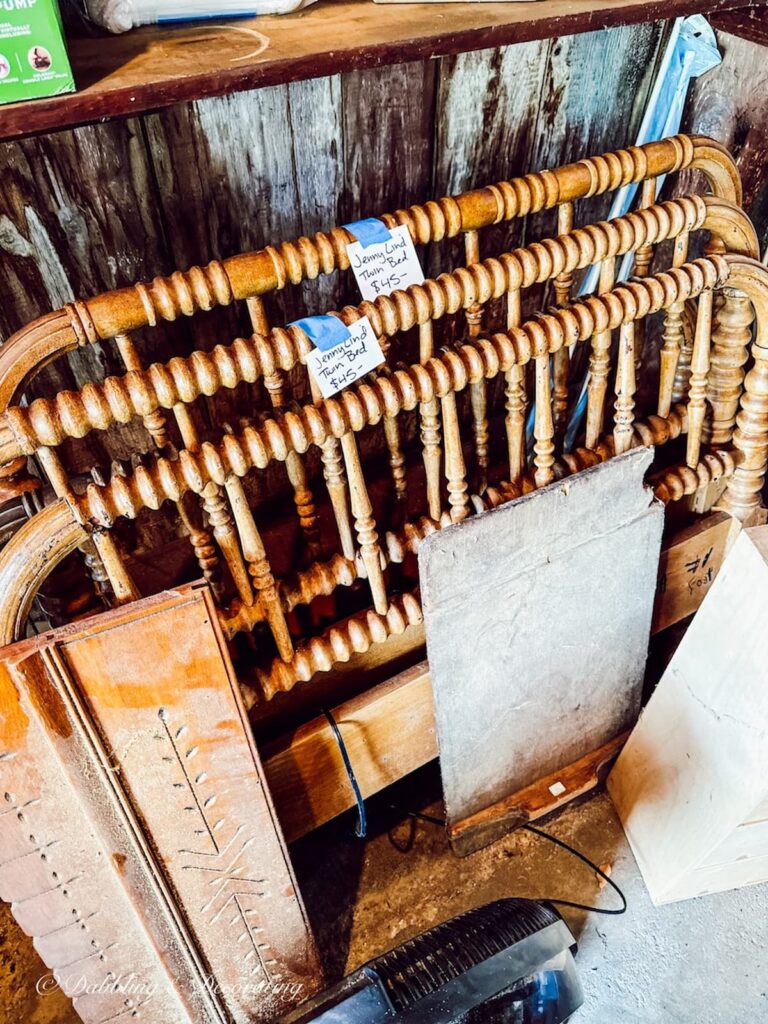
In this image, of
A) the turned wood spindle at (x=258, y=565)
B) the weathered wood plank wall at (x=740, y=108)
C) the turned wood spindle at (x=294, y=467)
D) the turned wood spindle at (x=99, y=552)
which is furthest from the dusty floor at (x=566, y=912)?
the weathered wood plank wall at (x=740, y=108)

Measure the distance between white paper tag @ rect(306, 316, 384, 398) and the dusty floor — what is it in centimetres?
102

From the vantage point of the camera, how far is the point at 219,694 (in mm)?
1015

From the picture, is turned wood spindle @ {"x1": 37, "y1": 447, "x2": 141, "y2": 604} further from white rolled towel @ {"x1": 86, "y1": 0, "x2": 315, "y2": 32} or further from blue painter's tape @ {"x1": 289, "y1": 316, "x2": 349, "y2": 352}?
white rolled towel @ {"x1": 86, "y1": 0, "x2": 315, "y2": 32}

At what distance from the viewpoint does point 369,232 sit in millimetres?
999

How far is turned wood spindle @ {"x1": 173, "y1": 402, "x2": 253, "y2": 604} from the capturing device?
959 mm

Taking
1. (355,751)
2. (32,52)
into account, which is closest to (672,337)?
(355,751)

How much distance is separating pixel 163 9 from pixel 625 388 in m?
0.88

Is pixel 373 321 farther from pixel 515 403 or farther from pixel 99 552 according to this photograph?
pixel 99 552

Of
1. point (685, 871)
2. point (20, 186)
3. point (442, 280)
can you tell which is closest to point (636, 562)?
point (685, 871)

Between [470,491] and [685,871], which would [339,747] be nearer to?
[470,491]

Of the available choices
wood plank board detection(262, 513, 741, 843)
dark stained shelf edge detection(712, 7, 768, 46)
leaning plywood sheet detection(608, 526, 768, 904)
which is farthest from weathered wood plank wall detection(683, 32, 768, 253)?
wood plank board detection(262, 513, 741, 843)

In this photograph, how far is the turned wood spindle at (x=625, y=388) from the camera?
125 cm

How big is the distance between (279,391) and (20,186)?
413 mm

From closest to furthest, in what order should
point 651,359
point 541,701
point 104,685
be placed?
point 104,685 → point 541,701 → point 651,359
